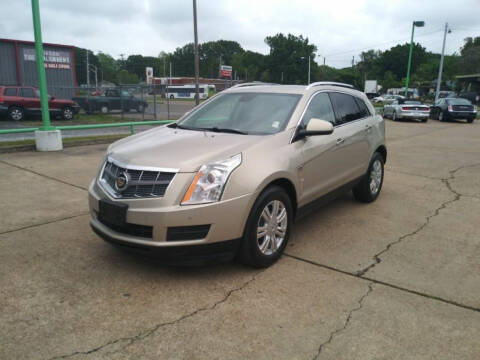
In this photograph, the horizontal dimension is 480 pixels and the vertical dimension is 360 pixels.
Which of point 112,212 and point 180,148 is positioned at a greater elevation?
point 180,148

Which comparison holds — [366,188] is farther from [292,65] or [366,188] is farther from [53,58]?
[292,65]

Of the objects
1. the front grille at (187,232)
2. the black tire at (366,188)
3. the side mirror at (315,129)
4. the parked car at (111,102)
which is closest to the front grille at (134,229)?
the front grille at (187,232)

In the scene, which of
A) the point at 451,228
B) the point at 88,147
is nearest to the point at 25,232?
the point at 451,228

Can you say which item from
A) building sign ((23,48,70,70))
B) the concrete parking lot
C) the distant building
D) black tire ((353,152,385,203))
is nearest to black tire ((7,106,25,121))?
the distant building

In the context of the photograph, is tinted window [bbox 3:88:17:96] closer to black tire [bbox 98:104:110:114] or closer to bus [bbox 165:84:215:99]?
black tire [bbox 98:104:110:114]

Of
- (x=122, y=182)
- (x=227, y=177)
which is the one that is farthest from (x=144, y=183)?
(x=227, y=177)

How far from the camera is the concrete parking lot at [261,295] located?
8.95 feet

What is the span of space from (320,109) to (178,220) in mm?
2357

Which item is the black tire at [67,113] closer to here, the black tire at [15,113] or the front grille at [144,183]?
the black tire at [15,113]

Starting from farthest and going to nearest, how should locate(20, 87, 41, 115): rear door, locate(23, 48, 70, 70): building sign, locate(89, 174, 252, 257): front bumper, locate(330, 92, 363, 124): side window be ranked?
locate(23, 48, 70, 70): building sign
locate(20, 87, 41, 115): rear door
locate(330, 92, 363, 124): side window
locate(89, 174, 252, 257): front bumper

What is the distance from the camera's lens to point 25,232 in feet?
15.4

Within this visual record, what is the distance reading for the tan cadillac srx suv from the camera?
3.32 m

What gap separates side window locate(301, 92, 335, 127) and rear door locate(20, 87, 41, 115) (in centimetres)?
1727

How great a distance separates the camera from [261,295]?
11.1 ft
